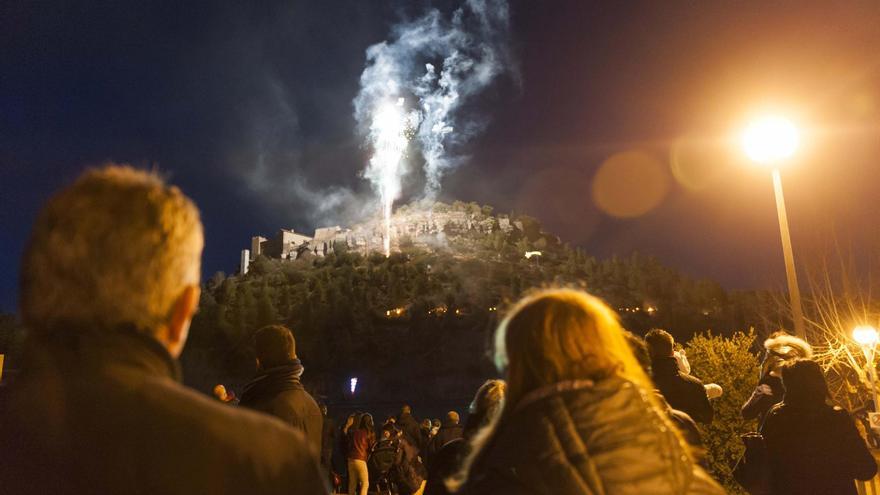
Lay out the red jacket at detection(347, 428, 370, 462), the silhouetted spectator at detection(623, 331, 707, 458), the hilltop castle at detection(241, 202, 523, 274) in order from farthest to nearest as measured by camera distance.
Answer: the hilltop castle at detection(241, 202, 523, 274) → the red jacket at detection(347, 428, 370, 462) → the silhouetted spectator at detection(623, 331, 707, 458)

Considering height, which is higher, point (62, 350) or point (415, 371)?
Answer: point (415, 371)

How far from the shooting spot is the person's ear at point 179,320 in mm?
1405

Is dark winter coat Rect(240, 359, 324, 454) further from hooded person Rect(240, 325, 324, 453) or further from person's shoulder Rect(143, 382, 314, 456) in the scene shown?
person's shoulder Rect(143, 382, 314, 456)

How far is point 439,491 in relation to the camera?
4402 millimetres

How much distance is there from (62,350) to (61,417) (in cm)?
17

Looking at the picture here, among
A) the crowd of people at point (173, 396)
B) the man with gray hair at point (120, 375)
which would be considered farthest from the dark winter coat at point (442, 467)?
the man with gray hair at point (120, 375)

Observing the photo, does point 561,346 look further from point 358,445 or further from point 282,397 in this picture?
point 358,445

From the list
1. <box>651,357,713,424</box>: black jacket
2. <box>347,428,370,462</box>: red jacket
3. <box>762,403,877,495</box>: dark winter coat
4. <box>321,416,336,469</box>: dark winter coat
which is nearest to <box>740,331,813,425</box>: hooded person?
<box>651,357,713,424</box>: black jacket

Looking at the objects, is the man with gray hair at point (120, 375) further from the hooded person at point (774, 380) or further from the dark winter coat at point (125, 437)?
the hooded person at point (774, 380)

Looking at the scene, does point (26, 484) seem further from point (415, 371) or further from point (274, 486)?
point (415, 371)

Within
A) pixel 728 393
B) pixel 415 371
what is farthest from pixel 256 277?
pixel 728 393

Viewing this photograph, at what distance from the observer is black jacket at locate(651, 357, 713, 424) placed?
17.5 feet

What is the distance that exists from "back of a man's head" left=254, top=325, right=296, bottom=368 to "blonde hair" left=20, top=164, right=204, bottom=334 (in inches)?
127

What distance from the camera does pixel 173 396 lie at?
47.0 inches
